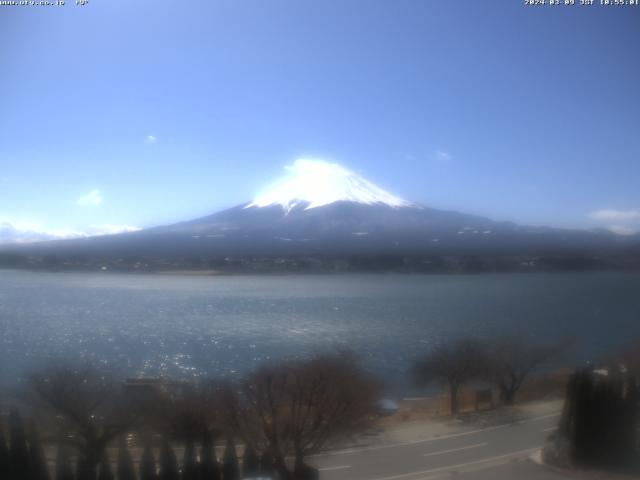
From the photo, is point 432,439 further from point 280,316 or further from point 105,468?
point 105,468

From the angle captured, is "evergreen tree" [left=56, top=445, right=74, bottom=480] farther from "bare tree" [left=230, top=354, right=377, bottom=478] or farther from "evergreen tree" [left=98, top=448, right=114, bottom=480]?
"bare tree" [left=230, top=354, right=377, bottom=478]

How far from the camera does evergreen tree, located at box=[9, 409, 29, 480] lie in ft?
7.26

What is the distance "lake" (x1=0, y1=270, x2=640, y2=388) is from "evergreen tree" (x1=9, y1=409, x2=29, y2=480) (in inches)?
9.6

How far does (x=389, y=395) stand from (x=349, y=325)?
0.44 metres

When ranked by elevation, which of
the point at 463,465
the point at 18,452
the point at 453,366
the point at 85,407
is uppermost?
the point at 453,366

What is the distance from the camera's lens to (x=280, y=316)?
263cm

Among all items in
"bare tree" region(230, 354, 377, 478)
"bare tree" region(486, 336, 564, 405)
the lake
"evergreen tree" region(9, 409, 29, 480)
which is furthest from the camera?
"bare tree" region(486, 336, 564, 405)

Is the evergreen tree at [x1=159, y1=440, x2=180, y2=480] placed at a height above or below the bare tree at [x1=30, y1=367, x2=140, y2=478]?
below

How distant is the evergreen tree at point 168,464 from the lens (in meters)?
2.14

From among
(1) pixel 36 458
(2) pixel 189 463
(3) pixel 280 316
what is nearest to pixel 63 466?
(1) pixel 36 458

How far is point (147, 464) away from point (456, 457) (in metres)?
1.45

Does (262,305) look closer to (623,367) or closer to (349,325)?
(349,325)

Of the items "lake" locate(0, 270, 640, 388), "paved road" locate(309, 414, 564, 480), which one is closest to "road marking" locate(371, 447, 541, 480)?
"paved road" locate(309, 414, 564, 480)

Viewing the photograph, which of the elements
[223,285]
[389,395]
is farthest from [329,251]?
[389,395]
